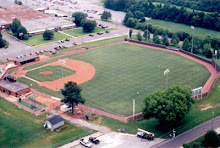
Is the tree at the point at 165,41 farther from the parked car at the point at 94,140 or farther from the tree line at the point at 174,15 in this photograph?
the parked car at the point at 94,140

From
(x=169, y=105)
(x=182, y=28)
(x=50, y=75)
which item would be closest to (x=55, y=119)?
(x=169, y=105)

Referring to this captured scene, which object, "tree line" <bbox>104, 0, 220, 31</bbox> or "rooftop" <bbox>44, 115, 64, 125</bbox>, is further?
"tree line" <bbox>104, 0, 220, 31</bbox>

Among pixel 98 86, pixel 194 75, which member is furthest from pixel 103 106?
pixel 194 75

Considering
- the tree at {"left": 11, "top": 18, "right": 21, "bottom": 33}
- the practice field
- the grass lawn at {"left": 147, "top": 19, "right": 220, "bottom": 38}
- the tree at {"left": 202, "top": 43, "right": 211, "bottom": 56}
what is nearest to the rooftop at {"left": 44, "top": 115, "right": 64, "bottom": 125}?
the practice field

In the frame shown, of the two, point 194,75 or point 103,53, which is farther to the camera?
point 103,53

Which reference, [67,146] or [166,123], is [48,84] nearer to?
[67,146]

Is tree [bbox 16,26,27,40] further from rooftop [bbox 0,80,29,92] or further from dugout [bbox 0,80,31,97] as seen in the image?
dugout [bbox 0,80,31,97]

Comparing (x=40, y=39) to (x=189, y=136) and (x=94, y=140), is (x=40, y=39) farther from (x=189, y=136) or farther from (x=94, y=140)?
(x=189, y=136)
